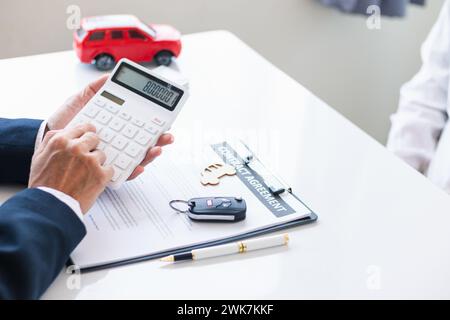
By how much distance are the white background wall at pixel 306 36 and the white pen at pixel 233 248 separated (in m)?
0.97

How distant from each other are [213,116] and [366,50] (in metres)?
1.05

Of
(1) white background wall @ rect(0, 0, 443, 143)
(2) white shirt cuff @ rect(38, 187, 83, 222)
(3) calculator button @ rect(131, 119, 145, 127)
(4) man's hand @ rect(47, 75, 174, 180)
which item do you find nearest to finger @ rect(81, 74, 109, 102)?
(4) man's hand @ rect(47, 75, 174, 180)

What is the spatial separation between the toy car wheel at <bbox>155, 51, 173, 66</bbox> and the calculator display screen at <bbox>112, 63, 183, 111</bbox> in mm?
333

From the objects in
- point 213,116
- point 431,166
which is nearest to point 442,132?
point 431,166

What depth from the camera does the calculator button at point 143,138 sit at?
0.77m

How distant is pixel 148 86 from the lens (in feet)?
2.70

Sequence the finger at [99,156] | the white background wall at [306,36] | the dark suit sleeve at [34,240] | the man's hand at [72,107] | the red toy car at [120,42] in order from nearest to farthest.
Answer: the dark suit sleeve at [34,240] < the finger at [99,156] < the man's hand at [72,107] < the red toy car at [120,42] < the white background wall at [306,36]

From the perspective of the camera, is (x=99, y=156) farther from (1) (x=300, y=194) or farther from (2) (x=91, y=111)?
(1) (x=300, y=194)

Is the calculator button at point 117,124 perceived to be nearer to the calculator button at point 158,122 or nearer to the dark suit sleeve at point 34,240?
the calculator button at point 158,122

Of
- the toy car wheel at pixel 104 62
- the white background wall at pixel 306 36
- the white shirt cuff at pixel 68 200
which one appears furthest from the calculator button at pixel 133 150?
the white background wall at pixel 306 36

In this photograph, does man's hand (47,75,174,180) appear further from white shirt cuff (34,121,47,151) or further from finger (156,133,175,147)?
finger (156,133,175,147)

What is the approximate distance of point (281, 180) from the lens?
83 cm

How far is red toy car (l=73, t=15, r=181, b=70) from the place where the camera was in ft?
3.70
